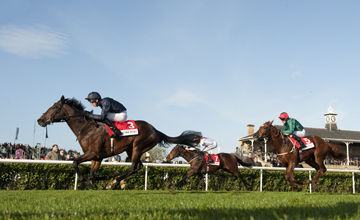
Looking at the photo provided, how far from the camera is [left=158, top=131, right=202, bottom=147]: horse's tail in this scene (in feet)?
25.2

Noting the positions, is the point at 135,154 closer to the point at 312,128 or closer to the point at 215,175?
the point at 215,175

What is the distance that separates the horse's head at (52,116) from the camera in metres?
7.14

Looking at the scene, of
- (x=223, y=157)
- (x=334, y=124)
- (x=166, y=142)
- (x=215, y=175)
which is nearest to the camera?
(x=166, y=142)

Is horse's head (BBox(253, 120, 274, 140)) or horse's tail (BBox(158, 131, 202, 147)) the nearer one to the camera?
horse's tail (BBox(158, 131, 202, 147))

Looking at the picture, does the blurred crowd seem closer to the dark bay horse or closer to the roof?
the dark bay horse

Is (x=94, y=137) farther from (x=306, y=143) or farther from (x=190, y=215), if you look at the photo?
(x=306, y=143)

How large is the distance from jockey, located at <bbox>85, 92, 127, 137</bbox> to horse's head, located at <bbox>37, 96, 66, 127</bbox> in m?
0.61

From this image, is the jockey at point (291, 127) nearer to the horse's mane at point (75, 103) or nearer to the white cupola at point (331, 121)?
the horse's mane at point (75, 103)

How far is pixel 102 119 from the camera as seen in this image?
682cm

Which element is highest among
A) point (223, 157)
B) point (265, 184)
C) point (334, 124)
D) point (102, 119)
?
point (334, 124)

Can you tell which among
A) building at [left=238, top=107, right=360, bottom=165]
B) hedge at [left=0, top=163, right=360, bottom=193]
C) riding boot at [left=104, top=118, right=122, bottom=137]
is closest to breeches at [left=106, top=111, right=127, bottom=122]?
riding boot at [left=104, top=118, right=122, bottom=137]

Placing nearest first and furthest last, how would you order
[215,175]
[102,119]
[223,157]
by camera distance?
[102,119] → [223,157] → [215,175]

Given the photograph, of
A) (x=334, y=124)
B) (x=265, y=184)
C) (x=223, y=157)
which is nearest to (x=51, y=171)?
(x=223, y=157)

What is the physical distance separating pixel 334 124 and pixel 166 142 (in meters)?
33.9
